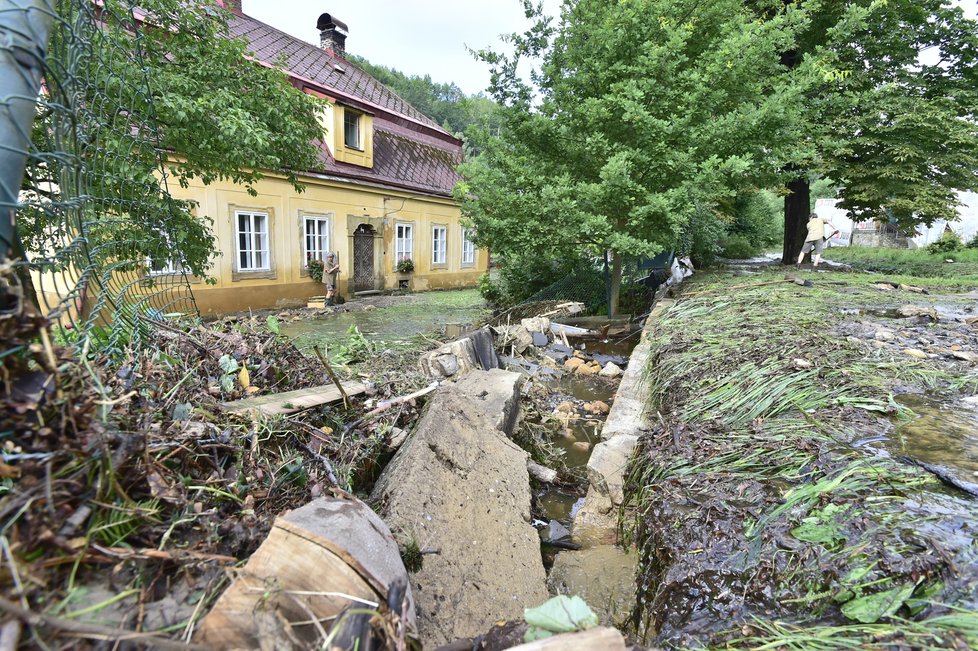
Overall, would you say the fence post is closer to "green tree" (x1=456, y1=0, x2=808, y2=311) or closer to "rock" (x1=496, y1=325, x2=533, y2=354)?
"rock" (x1=496, y1=325, x2=533, y2=354)

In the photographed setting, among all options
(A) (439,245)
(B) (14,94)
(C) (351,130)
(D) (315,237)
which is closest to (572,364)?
(B) (14,94)

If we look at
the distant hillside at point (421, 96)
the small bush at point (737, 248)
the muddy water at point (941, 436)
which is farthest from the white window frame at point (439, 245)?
the distant hillside at point (421, 96)

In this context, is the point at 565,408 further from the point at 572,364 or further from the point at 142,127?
the point at 142,127

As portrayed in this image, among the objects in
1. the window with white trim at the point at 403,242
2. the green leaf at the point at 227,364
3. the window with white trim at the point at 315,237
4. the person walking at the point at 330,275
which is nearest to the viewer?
the green leaf at the point at 227,364

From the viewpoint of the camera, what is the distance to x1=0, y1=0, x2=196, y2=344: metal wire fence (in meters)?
1.23

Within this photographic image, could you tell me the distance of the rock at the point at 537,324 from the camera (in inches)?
334

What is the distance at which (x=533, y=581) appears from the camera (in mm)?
2750

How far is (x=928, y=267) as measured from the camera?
43.0 feet

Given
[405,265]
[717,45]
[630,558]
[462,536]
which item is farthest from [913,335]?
[405,265]

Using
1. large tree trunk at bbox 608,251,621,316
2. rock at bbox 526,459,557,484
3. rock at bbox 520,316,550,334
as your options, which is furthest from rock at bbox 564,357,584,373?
rock at bbox 526,459,557,484

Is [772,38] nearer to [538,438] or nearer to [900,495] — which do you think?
[538,438]

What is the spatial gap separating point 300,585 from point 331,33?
19978 mm

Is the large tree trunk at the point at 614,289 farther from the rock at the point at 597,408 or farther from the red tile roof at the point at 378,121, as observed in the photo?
the red tile roof at the point at 378,121

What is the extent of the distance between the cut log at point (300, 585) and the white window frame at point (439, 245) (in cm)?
1716
